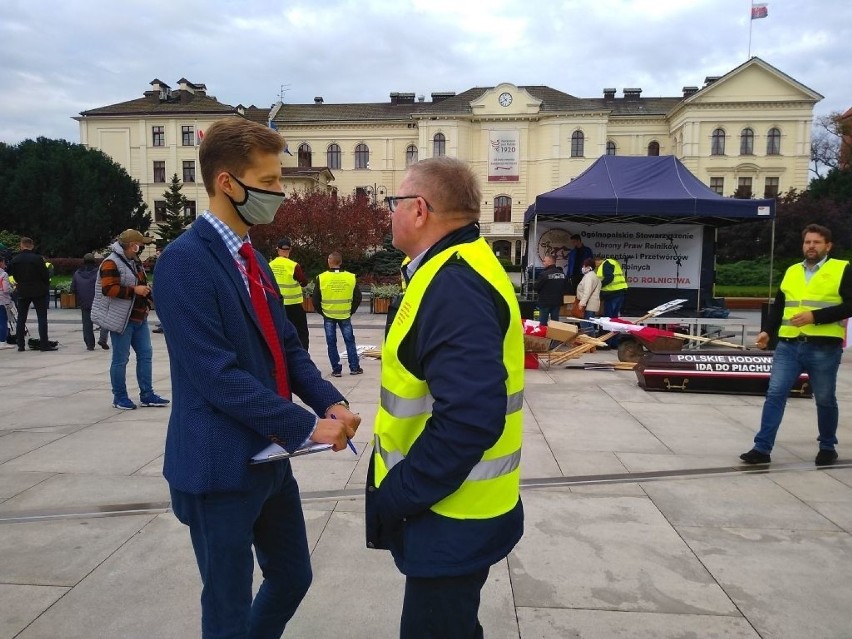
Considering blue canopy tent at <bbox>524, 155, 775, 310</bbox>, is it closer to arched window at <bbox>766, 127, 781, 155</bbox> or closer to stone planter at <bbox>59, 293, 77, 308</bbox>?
stone planter at <bbox>59, 293, 77, 308</bbox>

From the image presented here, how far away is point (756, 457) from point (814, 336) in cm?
108

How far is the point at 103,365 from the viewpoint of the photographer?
9945 mm

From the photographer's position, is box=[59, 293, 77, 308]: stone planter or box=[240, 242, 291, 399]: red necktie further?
box=[59, 293, 77, 308]: stone planter

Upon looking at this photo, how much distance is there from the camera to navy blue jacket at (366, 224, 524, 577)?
5.05 ft

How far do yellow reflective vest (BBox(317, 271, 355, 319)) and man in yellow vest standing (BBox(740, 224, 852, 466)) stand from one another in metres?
5.76

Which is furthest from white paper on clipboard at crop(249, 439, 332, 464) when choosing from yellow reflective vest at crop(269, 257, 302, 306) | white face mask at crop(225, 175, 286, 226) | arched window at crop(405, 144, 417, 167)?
arched window at crop(405, 144, 417, 167)

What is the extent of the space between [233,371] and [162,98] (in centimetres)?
6563

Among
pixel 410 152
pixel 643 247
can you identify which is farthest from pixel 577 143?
pixel 643 247

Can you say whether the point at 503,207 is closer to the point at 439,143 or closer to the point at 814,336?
the point at 439,143

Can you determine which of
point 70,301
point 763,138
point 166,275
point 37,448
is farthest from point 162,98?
point 166,275

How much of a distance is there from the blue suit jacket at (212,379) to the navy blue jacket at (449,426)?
373 millimetres

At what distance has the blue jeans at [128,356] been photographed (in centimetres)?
671

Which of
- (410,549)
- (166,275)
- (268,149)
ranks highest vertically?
(268,149)

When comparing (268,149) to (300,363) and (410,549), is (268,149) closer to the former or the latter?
(300,363)
